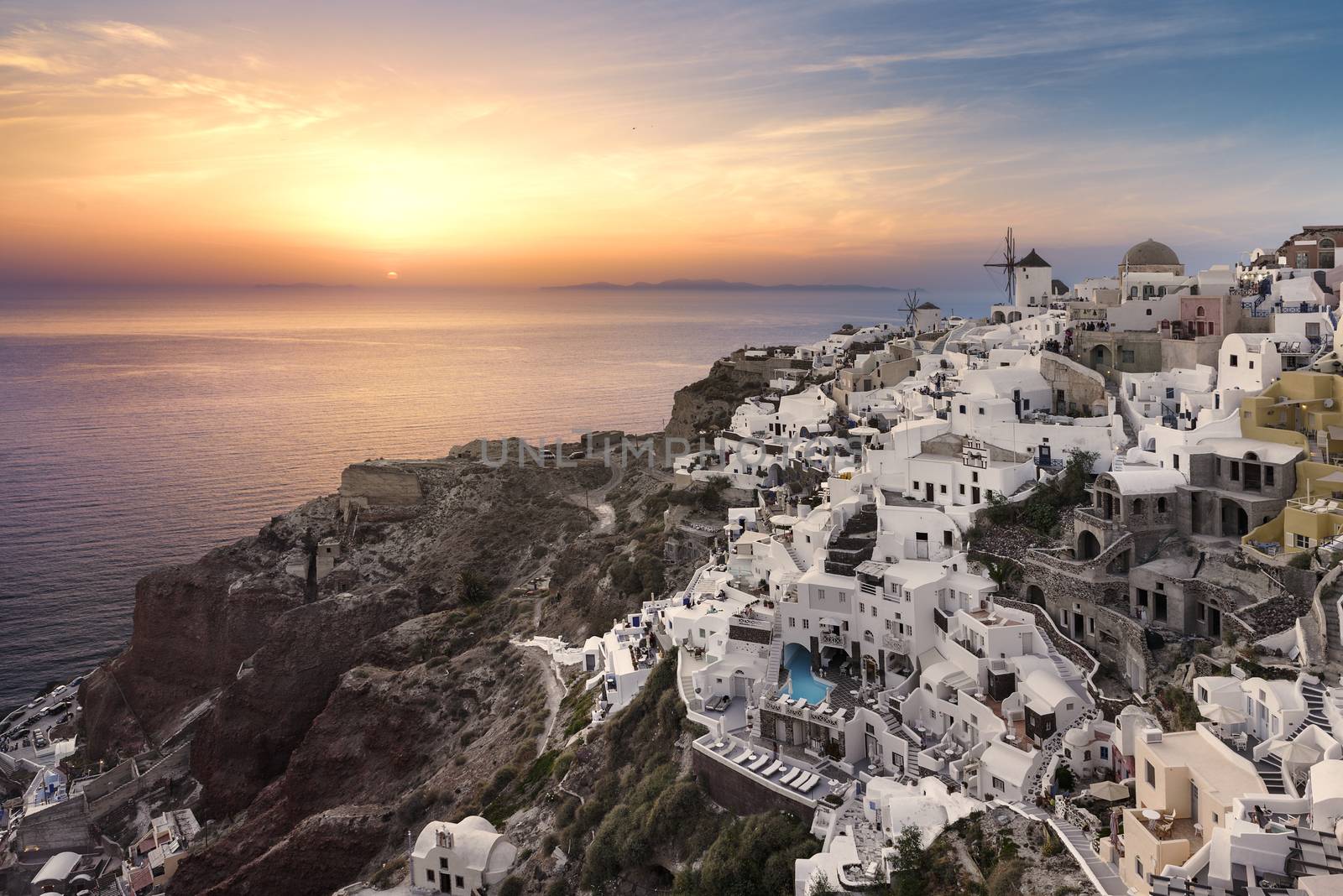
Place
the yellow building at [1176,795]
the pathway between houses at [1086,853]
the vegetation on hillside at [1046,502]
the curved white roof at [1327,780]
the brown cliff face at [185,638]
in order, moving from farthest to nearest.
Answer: the brown cliff face at [185,638], the vegetation on hillside at [1046,502], the pathway between houses at [1086,853], the yellow building at [1176,795], the curved white roof at [1327,780]

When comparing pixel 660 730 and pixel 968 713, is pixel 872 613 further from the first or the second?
pixel 660 730

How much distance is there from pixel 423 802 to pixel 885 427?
64.9ft

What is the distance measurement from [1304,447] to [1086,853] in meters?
12.7

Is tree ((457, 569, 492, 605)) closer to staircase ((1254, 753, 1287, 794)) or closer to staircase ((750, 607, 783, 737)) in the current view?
staircase ((750, 607, 783, 737))

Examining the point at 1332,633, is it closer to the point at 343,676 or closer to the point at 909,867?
the point at 909,867

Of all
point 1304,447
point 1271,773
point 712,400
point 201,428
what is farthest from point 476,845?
point 201,428

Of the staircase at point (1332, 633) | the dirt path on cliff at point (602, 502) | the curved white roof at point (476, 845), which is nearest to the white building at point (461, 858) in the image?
the curved white roof at point (476, 845)

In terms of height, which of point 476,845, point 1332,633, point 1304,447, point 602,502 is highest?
point 1304,447

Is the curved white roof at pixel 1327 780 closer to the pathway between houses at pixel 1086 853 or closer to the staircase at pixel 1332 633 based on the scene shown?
the pathway between houses at pixel 1086 853

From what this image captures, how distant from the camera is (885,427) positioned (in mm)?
35125

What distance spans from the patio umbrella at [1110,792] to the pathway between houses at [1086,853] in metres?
0.76

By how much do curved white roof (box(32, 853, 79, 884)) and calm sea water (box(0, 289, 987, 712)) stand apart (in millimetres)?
14216

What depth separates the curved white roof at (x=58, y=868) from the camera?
3303 centimetres

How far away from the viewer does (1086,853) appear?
45.7 ft
